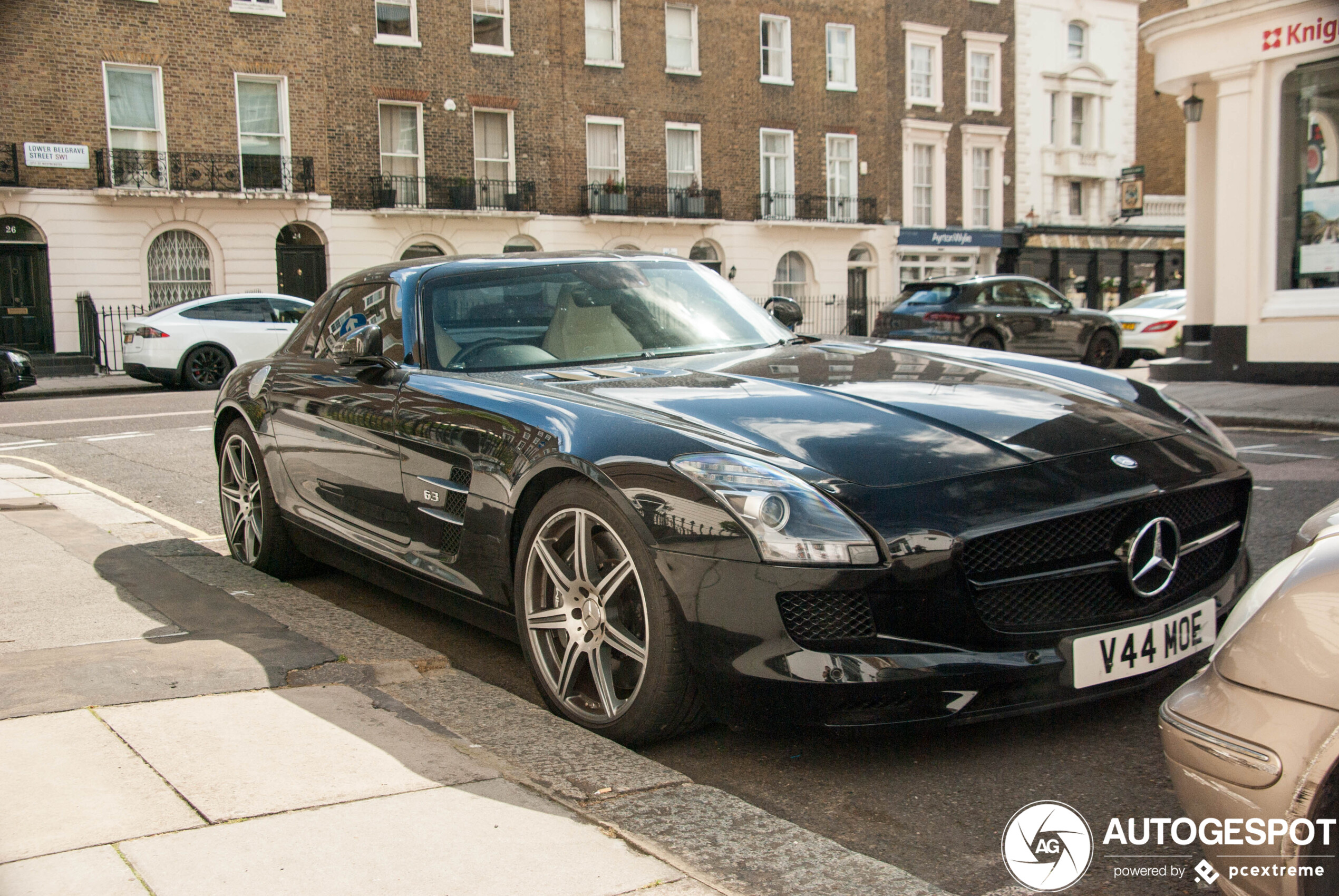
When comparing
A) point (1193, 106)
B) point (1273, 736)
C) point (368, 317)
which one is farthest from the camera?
point (1193, 106)

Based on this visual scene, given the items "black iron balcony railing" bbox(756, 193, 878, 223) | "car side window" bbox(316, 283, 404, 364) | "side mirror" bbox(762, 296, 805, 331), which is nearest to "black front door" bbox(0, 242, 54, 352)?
"black iron balcony railing" bbox(756, 193, 878, 223)

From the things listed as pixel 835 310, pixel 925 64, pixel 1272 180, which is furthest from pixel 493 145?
pixel 1272 180

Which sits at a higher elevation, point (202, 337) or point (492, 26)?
point (492, 26)

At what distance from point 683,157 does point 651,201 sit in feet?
6.12

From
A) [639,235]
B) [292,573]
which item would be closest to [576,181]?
[639,235]

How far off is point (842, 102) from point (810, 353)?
3374cm

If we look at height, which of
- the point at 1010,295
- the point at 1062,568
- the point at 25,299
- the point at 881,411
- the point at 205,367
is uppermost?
the point at 25,299

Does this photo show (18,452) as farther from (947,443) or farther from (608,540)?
(947,443)

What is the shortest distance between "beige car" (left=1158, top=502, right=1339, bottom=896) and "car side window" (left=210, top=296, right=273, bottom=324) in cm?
1946

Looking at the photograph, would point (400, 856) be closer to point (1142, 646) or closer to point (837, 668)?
point (837, 668)

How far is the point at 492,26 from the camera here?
3039cm

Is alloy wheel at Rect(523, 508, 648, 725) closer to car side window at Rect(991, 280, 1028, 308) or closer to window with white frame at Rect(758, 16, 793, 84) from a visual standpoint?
car side window at Rect(991, 280, 1028, 308)

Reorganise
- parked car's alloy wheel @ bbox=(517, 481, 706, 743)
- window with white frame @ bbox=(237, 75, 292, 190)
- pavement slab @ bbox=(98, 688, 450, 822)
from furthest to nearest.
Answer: window with white frame @ bbox=(237, 75, 292, 190) → parked car's alloy wheel @ bbox=(517, 481, 706, 743) → pavement slab @ bbox=(98, 688, 450, 822)

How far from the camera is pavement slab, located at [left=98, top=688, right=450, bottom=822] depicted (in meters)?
2.78
